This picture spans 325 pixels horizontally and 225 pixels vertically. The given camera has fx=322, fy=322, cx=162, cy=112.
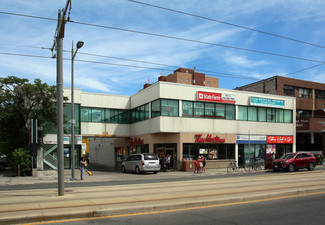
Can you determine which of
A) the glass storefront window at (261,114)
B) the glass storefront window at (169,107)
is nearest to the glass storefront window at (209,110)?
the glass storefront window at (169,107)

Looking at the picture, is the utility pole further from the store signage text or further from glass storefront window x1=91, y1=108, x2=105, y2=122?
glass storefront window x1=91, y1=108, x2=105, y2=122

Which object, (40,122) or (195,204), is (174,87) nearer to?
(40,122)

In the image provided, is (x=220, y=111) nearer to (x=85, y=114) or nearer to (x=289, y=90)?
(x=85, y=114)

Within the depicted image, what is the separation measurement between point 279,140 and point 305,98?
10758 mm

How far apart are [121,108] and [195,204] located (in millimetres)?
26821

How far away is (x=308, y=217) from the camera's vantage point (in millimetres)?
8102

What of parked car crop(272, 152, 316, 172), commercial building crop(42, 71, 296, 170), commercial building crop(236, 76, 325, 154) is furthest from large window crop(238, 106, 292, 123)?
parked car crop(272, 152, 316, 172)

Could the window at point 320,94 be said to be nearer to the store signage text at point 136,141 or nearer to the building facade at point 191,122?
the building facade at point 191,122

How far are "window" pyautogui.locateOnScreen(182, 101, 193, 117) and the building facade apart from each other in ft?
0.31

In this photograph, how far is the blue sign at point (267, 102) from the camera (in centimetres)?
3429

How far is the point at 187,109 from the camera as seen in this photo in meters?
30.6

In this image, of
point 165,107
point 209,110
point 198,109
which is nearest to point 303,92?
point 209,110

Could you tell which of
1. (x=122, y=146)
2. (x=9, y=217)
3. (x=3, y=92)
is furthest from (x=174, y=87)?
(x=9, y=217)

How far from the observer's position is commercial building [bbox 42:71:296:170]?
29938mm
